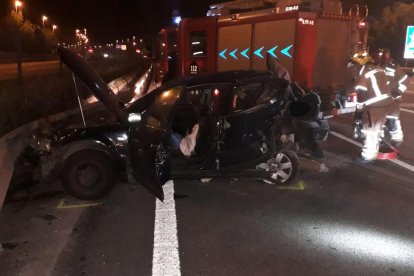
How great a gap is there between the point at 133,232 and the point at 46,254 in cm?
87

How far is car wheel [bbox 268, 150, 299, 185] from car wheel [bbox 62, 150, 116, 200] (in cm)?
203

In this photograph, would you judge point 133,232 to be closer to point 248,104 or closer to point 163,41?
point 248,104

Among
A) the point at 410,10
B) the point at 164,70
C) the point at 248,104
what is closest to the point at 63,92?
the point at 164,70

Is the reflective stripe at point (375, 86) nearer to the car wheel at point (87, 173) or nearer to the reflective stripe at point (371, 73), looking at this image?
the reflective stripe at point (371, 73)

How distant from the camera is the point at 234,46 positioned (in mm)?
11797

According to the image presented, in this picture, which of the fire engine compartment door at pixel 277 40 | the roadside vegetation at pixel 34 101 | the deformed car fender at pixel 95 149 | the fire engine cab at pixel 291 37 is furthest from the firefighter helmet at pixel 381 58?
the roadside vegetation at pixel 34 101

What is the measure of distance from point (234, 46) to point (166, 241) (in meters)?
8.22

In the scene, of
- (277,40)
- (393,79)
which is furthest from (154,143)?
(277,40)

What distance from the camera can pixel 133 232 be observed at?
15.1ft

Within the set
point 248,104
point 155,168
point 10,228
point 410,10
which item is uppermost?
point 410,10

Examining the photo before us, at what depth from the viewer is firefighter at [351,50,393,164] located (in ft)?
23.0

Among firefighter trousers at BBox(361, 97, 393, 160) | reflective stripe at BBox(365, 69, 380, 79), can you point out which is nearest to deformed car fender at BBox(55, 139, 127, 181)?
firefighter trousers at BBox(361, 97, 393, 160)

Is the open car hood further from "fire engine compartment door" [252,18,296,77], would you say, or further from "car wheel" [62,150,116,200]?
"fire engine compartment door" [252,18,296,77]

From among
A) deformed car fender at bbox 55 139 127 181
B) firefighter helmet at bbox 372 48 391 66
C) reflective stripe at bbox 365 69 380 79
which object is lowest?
deformed car fender at bbox 55 139 127 181
